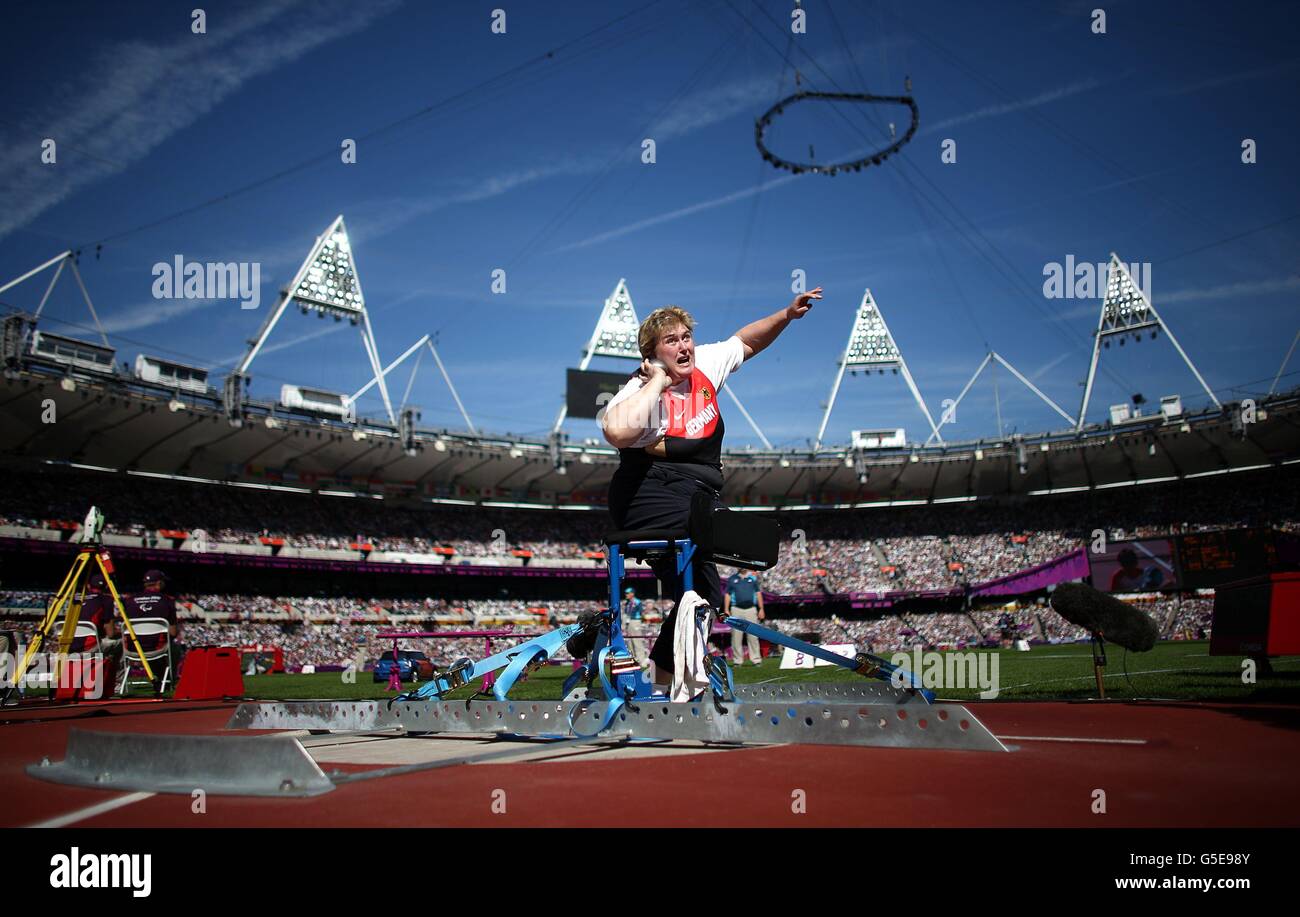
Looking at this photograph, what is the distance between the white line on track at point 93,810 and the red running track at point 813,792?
3 centimetres

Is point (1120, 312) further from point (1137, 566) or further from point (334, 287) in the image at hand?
point (334, 287)

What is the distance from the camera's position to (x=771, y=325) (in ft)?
14.7

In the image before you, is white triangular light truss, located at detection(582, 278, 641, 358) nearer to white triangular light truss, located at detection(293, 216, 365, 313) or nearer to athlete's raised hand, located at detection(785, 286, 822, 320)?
white triangular light truss, located at detection(293, 216, 365, 313)

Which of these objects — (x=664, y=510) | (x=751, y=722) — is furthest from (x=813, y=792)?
(x=664, y=510)

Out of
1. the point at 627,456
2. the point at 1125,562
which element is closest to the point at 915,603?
the point at 1125,562

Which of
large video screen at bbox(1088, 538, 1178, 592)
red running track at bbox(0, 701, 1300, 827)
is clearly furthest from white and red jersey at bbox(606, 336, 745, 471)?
large video screen at bbox(1088, 538, 1178, 592)

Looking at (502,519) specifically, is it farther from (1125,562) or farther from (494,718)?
(494,718)

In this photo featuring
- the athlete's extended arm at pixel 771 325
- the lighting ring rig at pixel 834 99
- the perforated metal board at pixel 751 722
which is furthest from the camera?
the lighting ring rig at pixel 834 99

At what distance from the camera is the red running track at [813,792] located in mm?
1996

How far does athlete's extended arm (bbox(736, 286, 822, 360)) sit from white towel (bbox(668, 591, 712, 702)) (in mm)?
1611

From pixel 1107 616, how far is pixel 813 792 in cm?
462

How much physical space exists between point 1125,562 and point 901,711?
40.4 m

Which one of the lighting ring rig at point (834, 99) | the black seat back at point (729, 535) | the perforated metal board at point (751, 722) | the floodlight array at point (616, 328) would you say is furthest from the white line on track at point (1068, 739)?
the floodlight array at point (616, 328)

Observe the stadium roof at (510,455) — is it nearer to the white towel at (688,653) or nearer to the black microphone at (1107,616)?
the white towel at (688,653)
